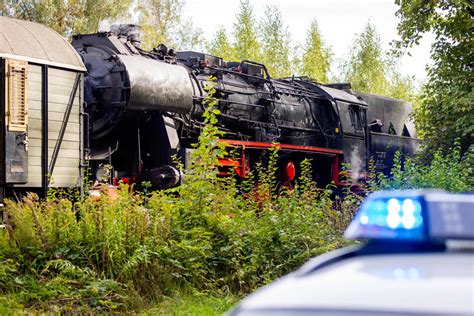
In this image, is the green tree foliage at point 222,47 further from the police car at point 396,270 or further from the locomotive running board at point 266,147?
the police car at point 396,270

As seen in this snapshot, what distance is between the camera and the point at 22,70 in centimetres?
997

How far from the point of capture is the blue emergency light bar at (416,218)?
1.20 metres

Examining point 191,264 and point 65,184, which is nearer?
point 191,264

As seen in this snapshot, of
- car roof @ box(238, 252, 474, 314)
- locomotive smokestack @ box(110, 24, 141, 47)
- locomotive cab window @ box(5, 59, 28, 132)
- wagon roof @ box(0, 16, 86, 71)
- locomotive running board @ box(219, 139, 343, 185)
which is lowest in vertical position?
car roof @ box(238, 252, 474, 314)

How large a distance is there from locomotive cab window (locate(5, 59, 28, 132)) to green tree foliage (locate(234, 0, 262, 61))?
35946mm

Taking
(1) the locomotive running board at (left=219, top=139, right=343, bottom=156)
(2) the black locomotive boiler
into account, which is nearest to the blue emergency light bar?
(2) the black locomotive boiler

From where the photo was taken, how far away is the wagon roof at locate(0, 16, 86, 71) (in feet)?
32.9

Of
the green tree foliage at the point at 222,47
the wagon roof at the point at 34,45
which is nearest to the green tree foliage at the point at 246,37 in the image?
the green tree foliage at the point at 222,47

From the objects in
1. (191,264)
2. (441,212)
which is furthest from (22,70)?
(441,212)

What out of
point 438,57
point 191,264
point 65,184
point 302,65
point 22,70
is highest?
point 302,65

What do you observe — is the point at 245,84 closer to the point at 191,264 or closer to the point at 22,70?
the point at 22,70

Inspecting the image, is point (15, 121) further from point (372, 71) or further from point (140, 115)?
point (372, 71)

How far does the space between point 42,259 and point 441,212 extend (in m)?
6.75

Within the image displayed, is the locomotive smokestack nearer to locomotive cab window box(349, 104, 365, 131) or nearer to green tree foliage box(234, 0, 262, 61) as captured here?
locomotive cab window box(349, 104, 365, 131)
